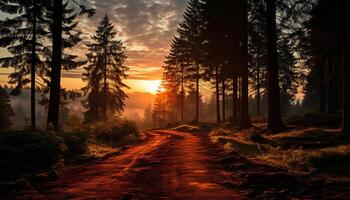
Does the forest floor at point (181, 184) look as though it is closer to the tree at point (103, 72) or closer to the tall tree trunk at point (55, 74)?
the tall tree trunk at point (55, 74)

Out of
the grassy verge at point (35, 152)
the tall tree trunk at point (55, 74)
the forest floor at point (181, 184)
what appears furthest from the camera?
the tall tree trunk at point (55, 74)

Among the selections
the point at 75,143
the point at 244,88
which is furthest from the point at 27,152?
the point at 244,88

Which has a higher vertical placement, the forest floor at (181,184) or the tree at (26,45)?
the tree at (26,45)

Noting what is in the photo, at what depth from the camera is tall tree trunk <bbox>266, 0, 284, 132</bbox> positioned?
20.7 m

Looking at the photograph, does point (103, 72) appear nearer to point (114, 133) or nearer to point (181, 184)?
point (114, 133)

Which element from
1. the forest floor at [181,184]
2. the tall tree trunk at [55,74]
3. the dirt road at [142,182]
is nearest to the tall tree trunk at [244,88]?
the tall tree trunk at [55,74]

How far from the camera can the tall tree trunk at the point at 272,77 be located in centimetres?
2072

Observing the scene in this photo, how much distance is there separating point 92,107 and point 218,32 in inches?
1007

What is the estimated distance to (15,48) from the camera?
29.4 metres

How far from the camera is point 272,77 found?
816 inches

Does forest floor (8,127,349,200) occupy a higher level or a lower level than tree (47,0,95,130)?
lower

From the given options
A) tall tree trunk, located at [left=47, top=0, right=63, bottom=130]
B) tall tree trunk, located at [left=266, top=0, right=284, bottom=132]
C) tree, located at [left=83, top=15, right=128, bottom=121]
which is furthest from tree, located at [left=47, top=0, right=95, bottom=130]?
tree, located at [left=83, top=15, right=128, bottom=121]

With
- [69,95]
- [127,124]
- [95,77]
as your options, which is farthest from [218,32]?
[95,77]

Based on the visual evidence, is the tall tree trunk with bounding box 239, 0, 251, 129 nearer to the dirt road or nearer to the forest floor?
the dirt road
